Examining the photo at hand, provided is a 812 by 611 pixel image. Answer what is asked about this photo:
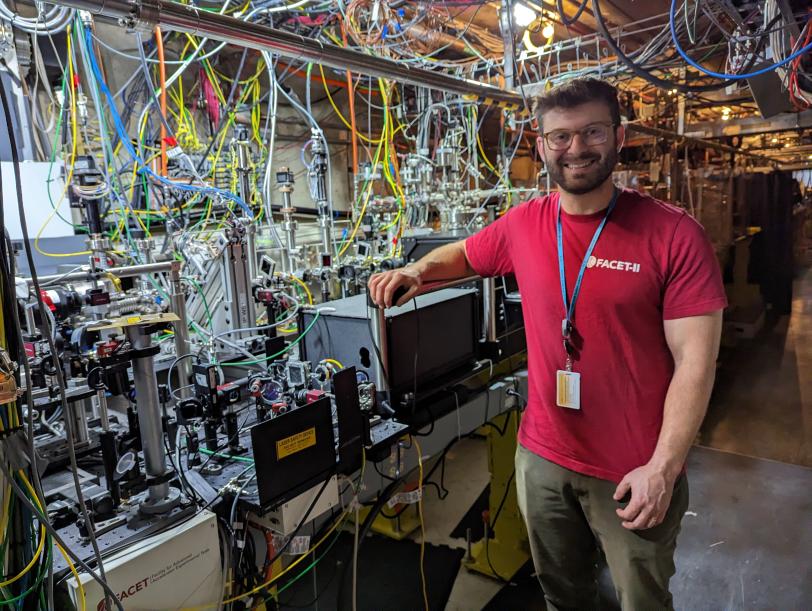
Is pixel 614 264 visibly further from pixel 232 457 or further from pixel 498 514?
pixel 498 514

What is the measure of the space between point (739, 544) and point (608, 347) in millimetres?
2166

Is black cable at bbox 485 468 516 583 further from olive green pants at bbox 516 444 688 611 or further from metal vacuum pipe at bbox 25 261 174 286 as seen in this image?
metal vacuum pipe at bbox 25 261 174 286

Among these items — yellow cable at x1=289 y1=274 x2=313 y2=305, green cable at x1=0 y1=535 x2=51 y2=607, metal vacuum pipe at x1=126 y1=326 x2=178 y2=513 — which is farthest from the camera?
yellow cable at x1=289 y1=274 x2=313 y2=305

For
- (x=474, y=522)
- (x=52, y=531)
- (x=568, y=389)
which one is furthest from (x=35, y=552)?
(x=474, y=522)

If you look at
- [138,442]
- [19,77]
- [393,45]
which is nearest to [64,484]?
[138,442]

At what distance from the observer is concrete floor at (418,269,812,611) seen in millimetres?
2543

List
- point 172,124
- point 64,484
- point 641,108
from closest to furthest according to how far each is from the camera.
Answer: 1. point 64,484
2. point 172,124
3. point 641,108

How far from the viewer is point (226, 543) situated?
123 centimetres

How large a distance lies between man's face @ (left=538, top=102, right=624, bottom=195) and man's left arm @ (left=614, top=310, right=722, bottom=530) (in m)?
0.38

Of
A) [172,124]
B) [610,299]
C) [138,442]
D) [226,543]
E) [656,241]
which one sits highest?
[172,124]

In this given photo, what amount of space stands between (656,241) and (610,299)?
0.53ft

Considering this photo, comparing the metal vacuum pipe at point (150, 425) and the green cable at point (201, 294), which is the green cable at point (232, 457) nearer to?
the metal vacuum pipe at point (150, 425)

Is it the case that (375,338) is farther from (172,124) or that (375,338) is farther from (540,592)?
(172,124)

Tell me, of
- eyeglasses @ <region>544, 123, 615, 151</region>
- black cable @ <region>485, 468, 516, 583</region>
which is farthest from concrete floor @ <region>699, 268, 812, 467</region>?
eyeglasses @ <region>544, 123, 615, 151</region>
